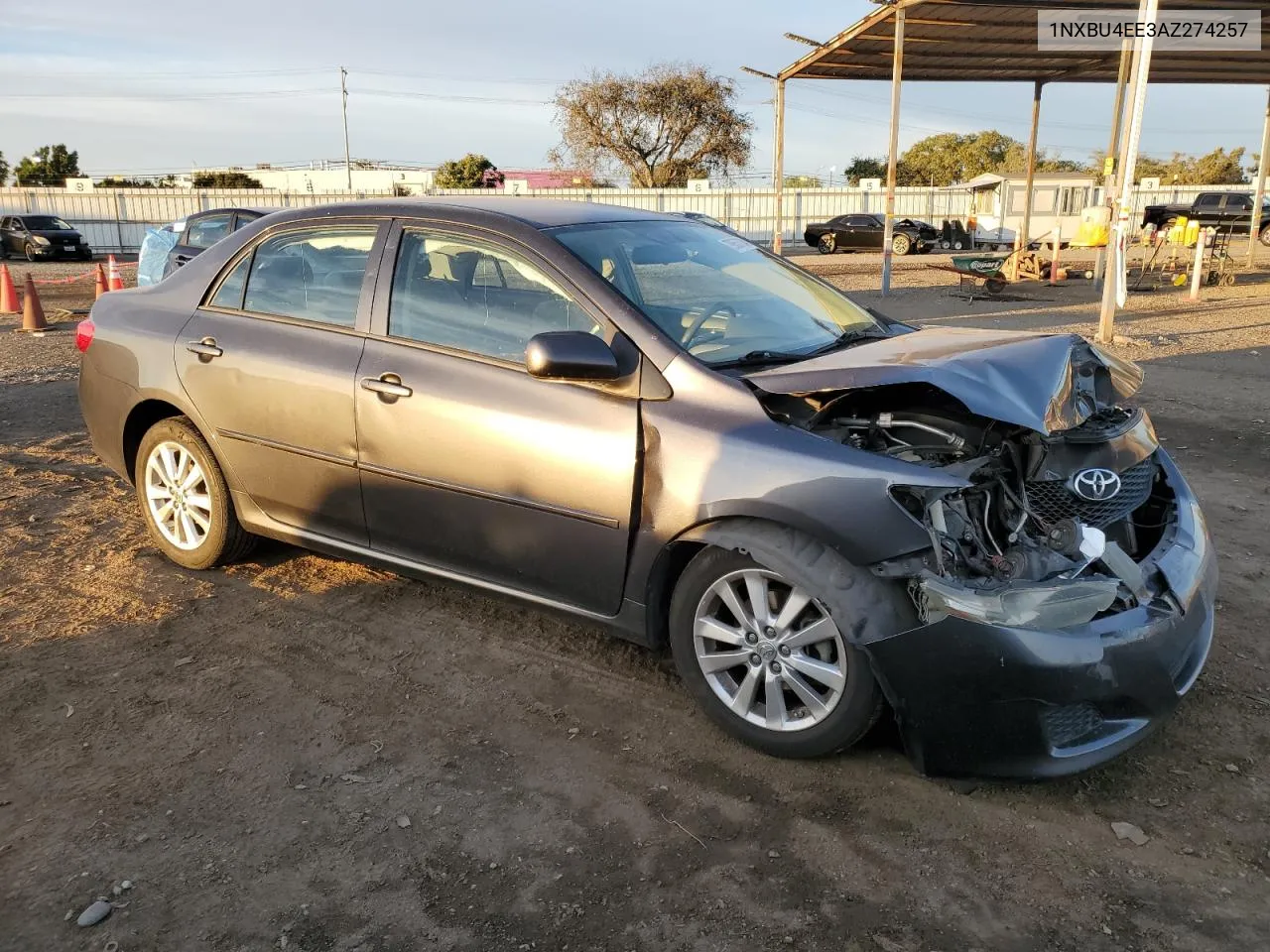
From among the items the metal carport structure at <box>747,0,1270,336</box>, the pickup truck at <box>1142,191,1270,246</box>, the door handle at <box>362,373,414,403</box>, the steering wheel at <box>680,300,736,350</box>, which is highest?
the metal carport structure at <box>747,0,1270,336</box>

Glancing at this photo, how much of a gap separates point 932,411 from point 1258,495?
3.78 m

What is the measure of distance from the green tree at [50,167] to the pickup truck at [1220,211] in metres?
61.7

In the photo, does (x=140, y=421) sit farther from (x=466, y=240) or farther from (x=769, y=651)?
(x=769, y=651)

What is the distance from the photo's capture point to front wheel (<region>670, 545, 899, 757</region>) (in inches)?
114

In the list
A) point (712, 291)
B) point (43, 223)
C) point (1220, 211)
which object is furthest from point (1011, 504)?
point (1220, 211)

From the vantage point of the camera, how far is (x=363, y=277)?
13.0 feet

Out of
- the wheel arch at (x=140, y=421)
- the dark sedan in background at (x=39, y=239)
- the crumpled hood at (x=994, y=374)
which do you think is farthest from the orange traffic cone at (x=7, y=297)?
the crumpled hood at (x=994, y=374)

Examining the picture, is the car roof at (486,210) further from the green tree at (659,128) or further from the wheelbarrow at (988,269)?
the green tree at (659,128)

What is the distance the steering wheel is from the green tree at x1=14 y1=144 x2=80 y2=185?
231 feet

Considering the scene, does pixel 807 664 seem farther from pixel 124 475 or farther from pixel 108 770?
pixel 124 475

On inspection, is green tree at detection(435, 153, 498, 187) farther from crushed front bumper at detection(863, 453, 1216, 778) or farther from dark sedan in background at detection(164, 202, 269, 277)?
crushed front bumper at detection(863, 453, 1216, 778)

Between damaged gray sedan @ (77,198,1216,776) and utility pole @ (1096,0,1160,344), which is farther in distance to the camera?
utility pole @ (1096,0,1160,344)

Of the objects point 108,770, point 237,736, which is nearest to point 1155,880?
point 237,736

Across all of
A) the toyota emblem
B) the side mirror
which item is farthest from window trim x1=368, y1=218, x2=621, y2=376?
the toyota emblem
